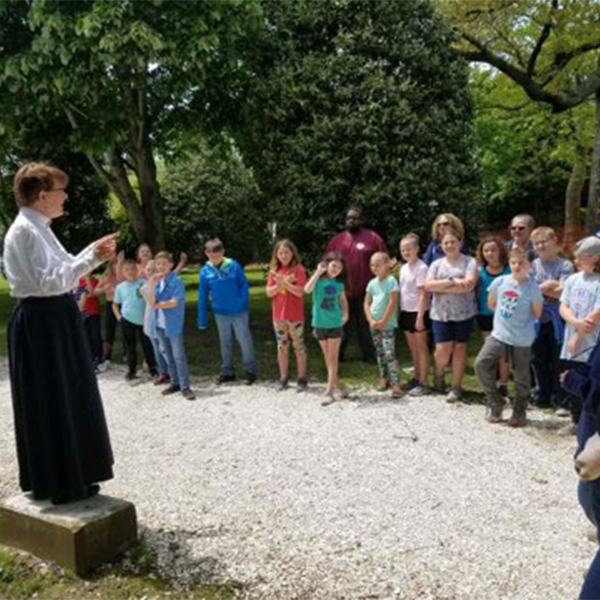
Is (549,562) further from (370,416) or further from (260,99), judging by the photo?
(260,99)

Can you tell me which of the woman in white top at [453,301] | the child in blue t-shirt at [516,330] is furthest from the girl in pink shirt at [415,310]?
the child in blue t-shirt at [516,330]

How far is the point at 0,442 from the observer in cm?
622

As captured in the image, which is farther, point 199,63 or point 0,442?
point 199,63

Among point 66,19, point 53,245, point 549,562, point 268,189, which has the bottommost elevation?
point 549,562

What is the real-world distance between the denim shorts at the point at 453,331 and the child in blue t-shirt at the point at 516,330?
30.5 inches

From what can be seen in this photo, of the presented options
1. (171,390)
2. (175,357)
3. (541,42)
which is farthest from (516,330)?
(541,42)

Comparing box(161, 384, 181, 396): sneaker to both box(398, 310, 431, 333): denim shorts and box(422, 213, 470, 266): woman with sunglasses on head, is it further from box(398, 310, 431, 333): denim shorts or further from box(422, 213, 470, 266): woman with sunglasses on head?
box(422, 213, 470, 266): woman with sunglasses on head

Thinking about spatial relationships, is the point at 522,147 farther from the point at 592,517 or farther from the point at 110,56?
the point at 592,517

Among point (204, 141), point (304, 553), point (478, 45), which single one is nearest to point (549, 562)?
point (304, 553)

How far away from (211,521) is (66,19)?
285 inches

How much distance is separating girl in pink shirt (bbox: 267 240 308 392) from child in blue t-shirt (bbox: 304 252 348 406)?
0.29 metres

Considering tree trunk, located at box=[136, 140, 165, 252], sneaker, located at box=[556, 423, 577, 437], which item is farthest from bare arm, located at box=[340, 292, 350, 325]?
tree trunk, located at box=[136, 140, 165, 252]

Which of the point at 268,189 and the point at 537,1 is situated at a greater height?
→ the point at 537,1

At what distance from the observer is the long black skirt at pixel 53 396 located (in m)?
3.74
